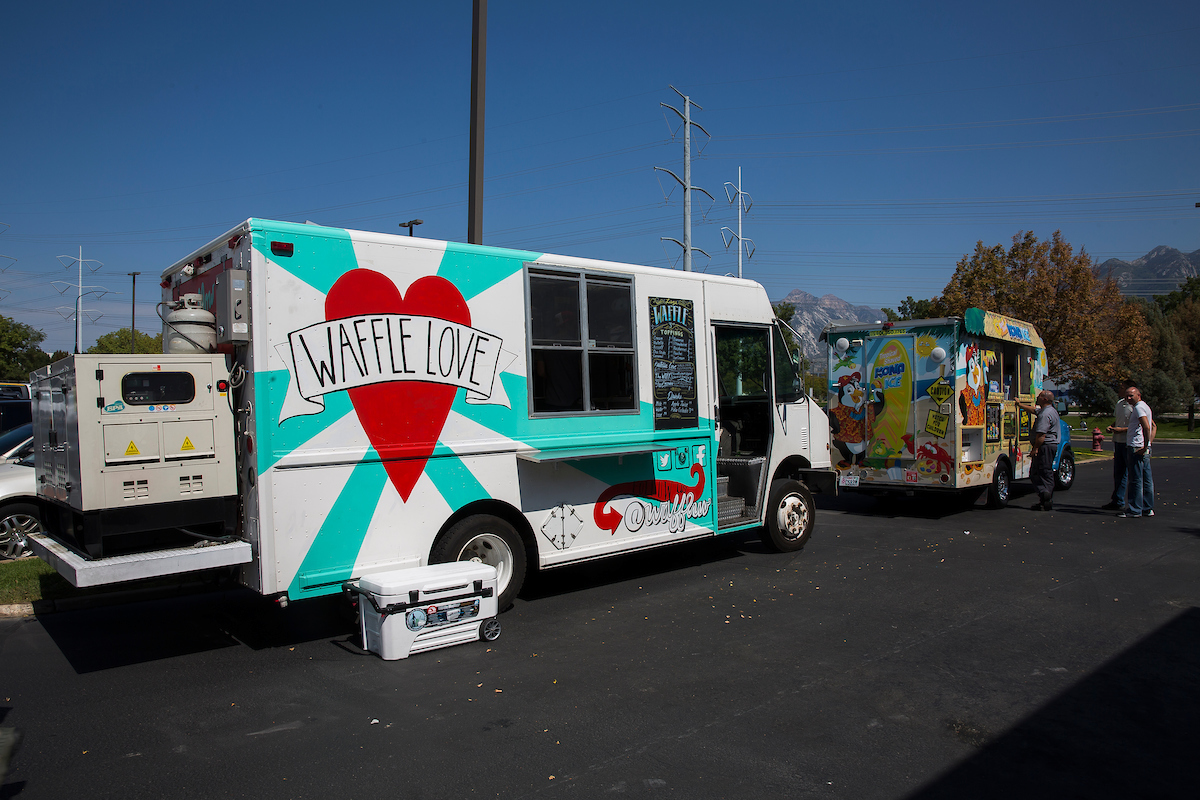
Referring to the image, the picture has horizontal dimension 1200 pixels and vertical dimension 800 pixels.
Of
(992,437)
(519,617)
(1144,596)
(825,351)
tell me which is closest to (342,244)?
(519,617)

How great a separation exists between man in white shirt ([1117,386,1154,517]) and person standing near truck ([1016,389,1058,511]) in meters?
0.99

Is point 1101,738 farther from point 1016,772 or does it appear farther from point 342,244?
point 342,244

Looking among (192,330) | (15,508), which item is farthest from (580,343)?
(15,508)

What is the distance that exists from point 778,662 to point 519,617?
2.26 meters

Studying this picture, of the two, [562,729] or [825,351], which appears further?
[825,351]

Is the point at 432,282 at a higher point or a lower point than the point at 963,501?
higher

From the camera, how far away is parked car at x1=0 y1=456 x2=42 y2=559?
8592 mm

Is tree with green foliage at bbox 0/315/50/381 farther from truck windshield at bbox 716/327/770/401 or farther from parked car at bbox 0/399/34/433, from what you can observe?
truck windshield at bbox 716/327/770/401

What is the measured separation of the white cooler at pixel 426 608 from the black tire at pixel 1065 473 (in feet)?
42.1

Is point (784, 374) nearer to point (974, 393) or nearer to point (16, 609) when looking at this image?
point (974, 393)

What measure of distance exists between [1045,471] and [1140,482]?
123 centimetres

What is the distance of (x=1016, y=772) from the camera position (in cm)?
371

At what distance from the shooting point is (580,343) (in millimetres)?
6875

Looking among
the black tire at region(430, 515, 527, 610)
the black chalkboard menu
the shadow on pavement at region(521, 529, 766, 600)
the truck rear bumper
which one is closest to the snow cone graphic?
the shadow on pavement at region(521, 529, 766, 600)
